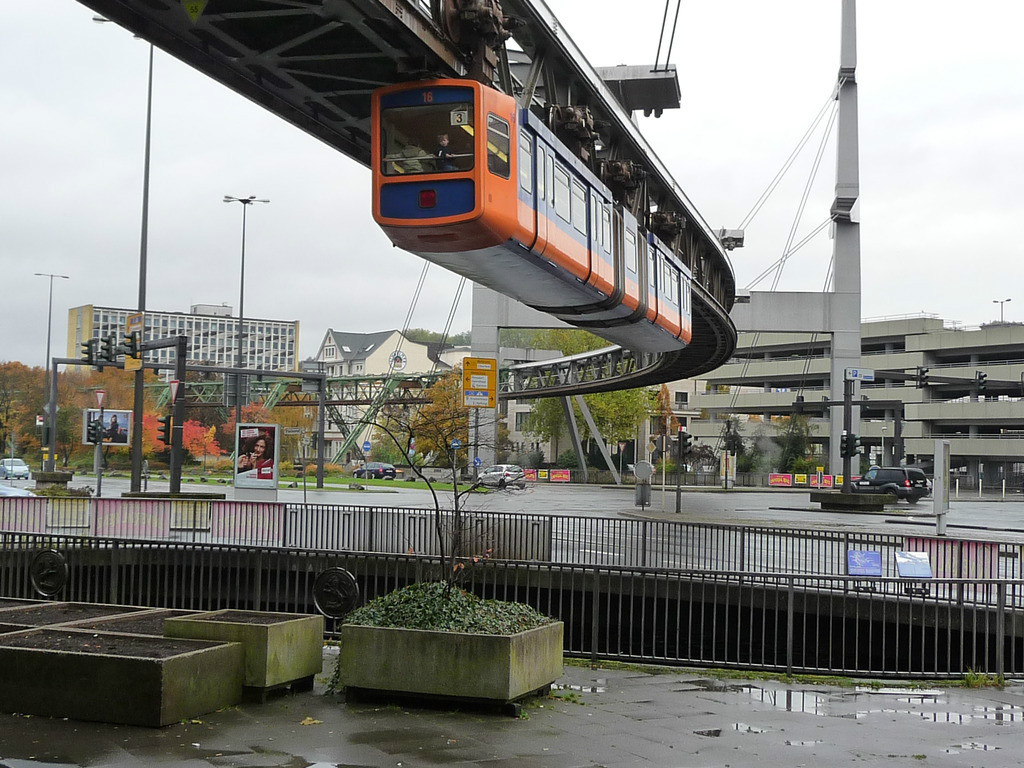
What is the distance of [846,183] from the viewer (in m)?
69.7

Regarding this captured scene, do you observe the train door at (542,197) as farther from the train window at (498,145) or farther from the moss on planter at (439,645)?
the moss on planter at (439,645)

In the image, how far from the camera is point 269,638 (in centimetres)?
934

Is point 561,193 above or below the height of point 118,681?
above

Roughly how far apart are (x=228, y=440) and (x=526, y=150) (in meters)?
90.7

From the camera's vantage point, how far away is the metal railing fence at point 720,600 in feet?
40.7

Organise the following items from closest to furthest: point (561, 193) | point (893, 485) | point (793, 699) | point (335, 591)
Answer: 1. point (793, 699)
2. point (335, 591)
3. point (561, 193)
4. point (893, 485)

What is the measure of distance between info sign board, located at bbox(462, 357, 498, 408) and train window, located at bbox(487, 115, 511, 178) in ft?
56.2

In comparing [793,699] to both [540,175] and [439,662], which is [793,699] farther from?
[540,175]

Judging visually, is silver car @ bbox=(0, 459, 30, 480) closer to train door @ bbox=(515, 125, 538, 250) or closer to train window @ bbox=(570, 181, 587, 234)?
train window @ bbox=(570, 181, 587, 234)

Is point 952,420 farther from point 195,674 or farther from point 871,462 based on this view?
point 195,674

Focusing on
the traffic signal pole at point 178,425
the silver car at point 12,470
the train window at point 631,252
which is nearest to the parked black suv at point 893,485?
the train window at point 631,252

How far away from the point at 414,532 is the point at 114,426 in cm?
2140

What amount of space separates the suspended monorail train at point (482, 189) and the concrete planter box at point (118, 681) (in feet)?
23.5

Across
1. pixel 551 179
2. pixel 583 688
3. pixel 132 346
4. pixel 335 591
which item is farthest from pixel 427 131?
pixel 132 346
